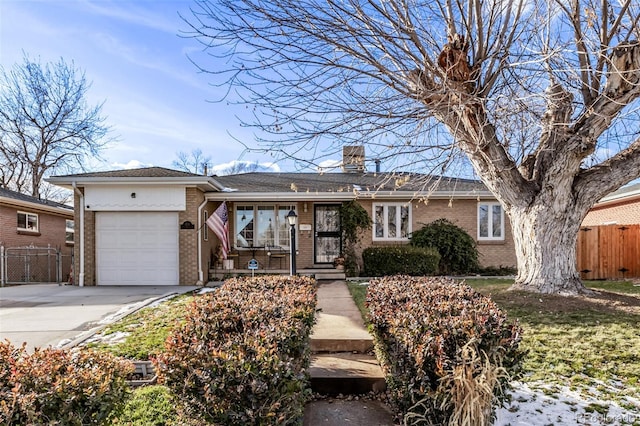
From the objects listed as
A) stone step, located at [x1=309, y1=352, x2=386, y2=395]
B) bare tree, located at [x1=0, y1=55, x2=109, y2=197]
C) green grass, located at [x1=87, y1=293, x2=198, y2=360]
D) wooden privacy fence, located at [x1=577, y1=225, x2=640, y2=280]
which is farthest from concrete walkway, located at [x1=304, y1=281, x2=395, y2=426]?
bare tree, located at [x1=0, y1=55, x2=109, y2=197]

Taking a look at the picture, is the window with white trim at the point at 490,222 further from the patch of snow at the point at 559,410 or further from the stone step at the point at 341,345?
the patch of snow at the point at 559,410

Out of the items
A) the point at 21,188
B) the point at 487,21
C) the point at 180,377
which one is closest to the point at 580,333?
the point at 487,21

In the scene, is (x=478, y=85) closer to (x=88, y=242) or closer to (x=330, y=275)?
(x=330, y=275)

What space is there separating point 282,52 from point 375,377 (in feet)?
14.3

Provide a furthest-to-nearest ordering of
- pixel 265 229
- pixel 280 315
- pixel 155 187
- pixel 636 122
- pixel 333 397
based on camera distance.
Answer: pixel 265 229 < pixel 155 187 < pixel 636 122 < pixel 333 397 < pixel 280 315

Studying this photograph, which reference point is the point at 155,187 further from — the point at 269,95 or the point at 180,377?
the point at 180,377

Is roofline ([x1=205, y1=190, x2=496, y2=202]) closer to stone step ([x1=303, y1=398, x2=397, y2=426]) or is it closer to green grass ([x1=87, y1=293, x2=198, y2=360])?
green grass ([x1=87, y1=293, x2=198, y2=360])

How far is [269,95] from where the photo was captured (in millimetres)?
5301

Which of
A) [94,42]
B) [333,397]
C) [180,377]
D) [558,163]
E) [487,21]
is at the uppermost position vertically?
[94,42]

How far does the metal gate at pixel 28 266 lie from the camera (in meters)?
13.5

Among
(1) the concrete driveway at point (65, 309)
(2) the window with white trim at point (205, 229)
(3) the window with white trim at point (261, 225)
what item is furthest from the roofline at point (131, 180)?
(1) the concrete driveway at point (65, 309)

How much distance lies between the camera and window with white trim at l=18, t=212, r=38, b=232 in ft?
50.4

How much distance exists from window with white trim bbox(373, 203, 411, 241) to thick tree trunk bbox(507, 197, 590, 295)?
247 inches

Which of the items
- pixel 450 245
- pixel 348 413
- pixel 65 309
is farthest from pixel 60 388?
pixel 450 245
